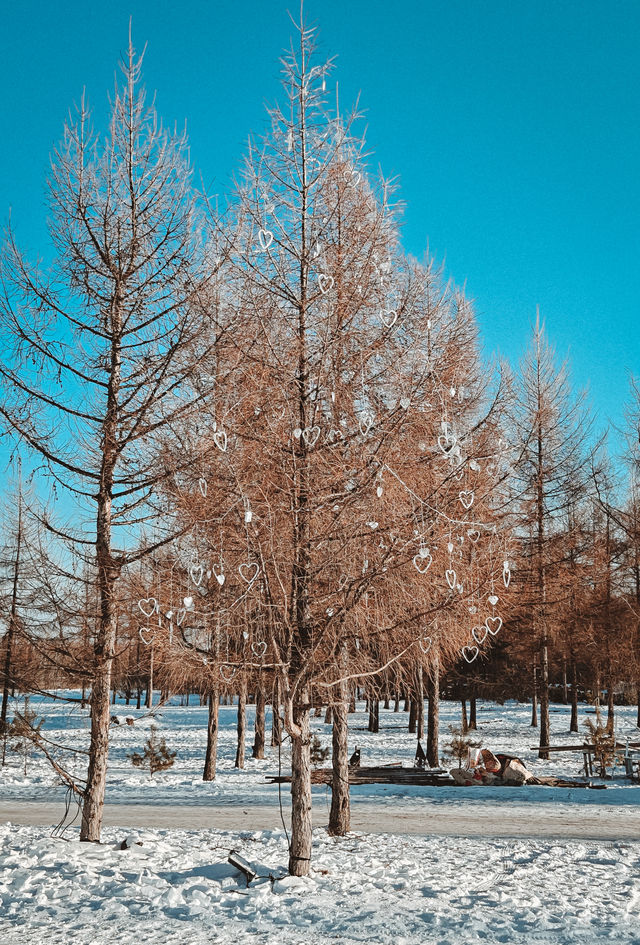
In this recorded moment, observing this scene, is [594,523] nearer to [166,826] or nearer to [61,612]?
[166,826]

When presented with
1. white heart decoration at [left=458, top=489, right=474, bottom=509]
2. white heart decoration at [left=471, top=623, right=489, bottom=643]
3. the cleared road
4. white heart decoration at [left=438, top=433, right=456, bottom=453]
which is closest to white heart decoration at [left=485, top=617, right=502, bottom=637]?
white heart decoration at [left=471, top=623, right=489, bottom=643]

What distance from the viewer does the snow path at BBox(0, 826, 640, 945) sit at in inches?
205

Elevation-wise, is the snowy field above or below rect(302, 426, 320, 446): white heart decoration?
below

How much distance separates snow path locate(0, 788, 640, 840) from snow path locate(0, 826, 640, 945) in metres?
2.13

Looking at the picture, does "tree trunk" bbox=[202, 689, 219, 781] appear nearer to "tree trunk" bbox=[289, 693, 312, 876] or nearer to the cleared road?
the cleared road

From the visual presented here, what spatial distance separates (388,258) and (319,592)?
3.75 metres

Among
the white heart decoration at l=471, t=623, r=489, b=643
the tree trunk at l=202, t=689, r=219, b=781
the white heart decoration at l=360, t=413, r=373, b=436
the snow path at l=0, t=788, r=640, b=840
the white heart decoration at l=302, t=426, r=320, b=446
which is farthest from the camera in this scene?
the tree trunk at l=202, t=689, r=219, b=781

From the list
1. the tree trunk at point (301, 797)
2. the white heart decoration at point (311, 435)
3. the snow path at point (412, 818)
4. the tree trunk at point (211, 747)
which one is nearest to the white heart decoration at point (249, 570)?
the tree trunk at point (301, 797)

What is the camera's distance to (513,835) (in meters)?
10.5

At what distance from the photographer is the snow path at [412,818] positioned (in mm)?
10844

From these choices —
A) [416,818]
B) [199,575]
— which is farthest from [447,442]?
[416,818]

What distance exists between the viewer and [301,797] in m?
7.06

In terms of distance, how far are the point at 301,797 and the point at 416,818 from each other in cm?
606

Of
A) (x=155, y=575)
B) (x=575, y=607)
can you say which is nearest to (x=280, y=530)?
(x=155, y=575)
